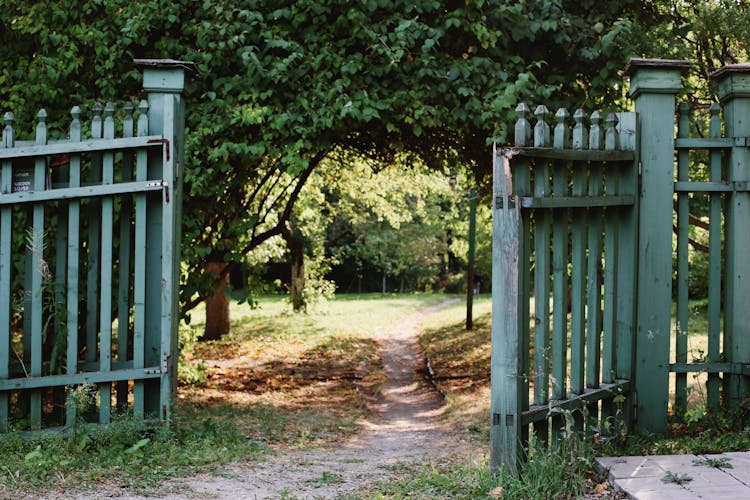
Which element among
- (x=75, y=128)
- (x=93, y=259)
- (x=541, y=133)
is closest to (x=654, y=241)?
(x=541, y=133)

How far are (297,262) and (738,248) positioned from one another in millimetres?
12708

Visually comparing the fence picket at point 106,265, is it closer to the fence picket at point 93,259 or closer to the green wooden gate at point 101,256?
the green wooden gate at point 101,256

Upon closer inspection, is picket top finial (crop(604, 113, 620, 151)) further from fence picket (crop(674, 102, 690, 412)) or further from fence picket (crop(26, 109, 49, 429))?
fence picket (crop(26, 109, 49, 429))

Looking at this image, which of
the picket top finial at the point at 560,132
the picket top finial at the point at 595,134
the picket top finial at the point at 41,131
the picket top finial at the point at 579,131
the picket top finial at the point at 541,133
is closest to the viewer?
the picket top finial at the point at 541,133

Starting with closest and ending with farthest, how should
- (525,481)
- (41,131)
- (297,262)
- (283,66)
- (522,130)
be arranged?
(525,481) < (522,130) < (41,131) < (283,66) < (297,262)

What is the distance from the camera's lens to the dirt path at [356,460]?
4.60 m

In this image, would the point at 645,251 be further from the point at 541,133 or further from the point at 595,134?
the point at 541,133

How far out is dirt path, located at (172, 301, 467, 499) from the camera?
4.60 meters

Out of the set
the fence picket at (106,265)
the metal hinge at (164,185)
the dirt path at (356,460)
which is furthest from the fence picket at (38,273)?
the dirt path at (356,460)

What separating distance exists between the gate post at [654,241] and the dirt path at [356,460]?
1529 mm

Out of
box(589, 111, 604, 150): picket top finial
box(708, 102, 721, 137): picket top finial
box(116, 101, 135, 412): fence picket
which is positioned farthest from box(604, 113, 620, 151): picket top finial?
box(116, 101, 135, 412): fence picket

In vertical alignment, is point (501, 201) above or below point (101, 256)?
above

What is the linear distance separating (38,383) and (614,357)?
166 inches

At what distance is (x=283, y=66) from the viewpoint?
693 centimetres
